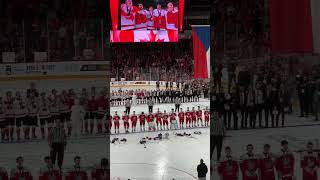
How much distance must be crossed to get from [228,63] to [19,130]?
2729mm

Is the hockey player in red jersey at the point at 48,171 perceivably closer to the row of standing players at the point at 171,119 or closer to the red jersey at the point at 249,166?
the red jersey at the point at 249,166

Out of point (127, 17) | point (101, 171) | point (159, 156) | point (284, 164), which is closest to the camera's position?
point (101, 171)

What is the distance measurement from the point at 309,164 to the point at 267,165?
1.93 ft

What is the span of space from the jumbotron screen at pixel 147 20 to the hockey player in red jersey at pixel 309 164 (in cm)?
429

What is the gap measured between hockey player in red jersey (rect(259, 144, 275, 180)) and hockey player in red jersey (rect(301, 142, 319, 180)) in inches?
16.9

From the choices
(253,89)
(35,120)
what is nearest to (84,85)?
(35,120)

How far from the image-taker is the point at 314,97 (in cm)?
666

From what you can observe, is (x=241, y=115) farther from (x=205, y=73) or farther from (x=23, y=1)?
(x=23, y=1)

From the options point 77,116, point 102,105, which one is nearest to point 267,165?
point 102,105

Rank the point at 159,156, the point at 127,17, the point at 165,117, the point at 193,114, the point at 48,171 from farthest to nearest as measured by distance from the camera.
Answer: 1. the point at 193,114
2. the point at 165,117
3. the point at 159,156
4. the point at 127,17
5. the point at 48,171

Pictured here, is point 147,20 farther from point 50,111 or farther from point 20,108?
point 20,108

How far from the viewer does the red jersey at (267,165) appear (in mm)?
6562

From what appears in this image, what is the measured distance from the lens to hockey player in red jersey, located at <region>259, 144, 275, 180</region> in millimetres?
6562

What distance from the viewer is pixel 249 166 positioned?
6531 millimetres
